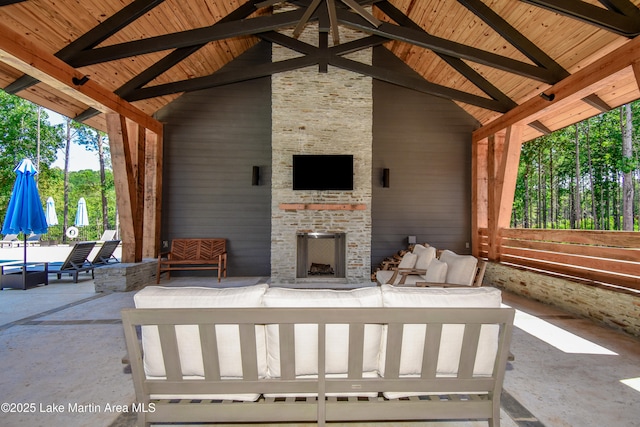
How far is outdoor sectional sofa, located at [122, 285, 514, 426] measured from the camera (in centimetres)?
141

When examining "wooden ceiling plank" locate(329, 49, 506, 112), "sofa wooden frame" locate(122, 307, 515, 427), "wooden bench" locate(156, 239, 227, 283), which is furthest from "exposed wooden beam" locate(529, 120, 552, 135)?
"wooden bench" locate(156, 239, 227, 283)

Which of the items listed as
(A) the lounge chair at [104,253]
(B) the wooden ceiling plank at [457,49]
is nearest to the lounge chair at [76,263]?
(A) the lounge chair at [104,253]

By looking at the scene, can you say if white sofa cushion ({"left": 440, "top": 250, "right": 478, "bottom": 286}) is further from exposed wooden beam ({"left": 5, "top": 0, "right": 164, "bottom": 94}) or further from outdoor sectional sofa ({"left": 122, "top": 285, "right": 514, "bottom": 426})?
exposed wooden beam ({"left": 5, "top": 0, "right": 164, "bottom": 94})

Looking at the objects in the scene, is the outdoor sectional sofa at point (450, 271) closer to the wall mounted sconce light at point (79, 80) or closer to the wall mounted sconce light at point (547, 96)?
→ the wall mounted sconce light at point (547, 96)

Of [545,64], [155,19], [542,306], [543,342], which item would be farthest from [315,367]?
[155,19]

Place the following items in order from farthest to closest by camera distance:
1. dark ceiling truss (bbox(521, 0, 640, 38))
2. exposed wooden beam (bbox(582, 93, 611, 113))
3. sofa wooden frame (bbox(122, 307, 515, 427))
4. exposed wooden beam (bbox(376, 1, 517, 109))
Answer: exposed wooden beam (bbox(376, 1, 517, 109)) → exposed wooden beam (bbox(582, 93, 611, 113)) → dark ceiling truss (bbox(521, 0, 640, 38)) → sofa wooden frame (bbox(122, 307, 515, 427))

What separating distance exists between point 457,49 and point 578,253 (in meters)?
3.46

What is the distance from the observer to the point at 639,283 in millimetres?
3504

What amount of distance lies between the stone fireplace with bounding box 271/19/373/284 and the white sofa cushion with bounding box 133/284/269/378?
465cm

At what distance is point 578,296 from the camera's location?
406 cm

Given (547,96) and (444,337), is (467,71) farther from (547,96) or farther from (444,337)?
(444,337)

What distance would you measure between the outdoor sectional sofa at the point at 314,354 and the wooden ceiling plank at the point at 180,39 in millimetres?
4174

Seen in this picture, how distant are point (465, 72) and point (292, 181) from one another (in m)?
3.85

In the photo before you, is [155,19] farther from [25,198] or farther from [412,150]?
[412,150]
